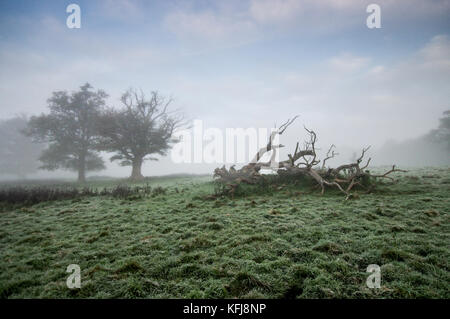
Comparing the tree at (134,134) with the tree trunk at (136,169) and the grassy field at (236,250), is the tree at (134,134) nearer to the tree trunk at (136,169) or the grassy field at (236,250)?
the tree trunk at (136,169)

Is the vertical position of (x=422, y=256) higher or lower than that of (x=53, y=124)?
lower

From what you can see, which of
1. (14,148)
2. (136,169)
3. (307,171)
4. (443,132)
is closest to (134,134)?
(136,169)

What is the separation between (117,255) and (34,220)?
566 cm

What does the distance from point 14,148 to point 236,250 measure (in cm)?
6207

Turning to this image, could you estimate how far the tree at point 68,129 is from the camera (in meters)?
25.0

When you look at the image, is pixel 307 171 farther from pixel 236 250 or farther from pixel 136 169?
pixel 136 169

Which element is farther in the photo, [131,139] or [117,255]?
[131,139]

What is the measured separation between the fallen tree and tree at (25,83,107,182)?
21694 millimetres

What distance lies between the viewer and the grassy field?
122 inches

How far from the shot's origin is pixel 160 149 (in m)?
25.7

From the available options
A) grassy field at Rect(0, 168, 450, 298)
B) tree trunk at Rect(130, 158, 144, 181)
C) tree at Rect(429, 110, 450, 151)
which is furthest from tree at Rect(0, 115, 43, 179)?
tree at Rect(429, 110, 450, 151)

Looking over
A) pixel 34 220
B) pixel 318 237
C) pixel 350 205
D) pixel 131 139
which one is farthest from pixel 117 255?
pixel 131 139

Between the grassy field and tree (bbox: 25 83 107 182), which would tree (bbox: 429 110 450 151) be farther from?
tree (bbox: 25 83 107 182)
